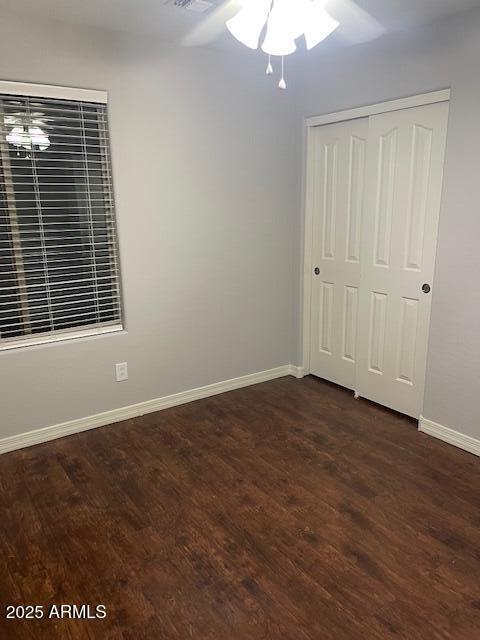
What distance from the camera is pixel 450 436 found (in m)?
2.96

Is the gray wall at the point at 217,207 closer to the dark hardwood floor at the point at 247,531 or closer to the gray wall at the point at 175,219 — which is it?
the gray wall at the point at 175,219

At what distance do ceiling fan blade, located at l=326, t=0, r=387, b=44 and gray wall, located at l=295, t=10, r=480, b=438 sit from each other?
129 mm

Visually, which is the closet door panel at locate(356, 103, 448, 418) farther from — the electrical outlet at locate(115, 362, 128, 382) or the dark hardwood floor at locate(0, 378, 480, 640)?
the electrical outlet at locate(115, 362, 128, 382)

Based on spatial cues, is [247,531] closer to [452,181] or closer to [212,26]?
[452,181]

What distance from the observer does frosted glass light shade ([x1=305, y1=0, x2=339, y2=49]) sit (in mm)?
1969

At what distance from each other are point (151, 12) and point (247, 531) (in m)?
2.66

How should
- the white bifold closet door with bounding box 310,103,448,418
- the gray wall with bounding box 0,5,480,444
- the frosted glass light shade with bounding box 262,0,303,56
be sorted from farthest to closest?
the white bifold closet door with bounding box 310,103,448,418 < the gray wall with bounding box 0,5,480,444 < the frosted glass light shade with bounding box 262,0,303,56

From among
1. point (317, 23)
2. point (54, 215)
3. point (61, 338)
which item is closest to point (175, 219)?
point (54, 215)

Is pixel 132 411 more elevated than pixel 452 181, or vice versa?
pixel 452 181

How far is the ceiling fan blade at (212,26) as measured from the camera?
2434mm

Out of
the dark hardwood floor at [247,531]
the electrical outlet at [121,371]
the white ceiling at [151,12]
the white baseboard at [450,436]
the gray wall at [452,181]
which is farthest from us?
the electrical outlet at [121,371]

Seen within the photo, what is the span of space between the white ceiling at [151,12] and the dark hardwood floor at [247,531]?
240cm

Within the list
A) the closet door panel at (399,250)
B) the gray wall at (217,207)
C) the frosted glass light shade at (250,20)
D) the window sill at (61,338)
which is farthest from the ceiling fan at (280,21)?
the window sill at (61,338)

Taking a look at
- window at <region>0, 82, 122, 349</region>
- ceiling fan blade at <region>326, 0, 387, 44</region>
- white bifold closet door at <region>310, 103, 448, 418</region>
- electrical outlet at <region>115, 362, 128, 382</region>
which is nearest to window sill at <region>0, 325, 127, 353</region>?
window at <region>0, 82, 122, 349</region>
